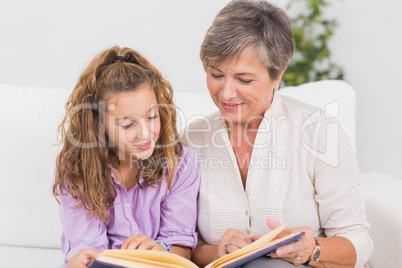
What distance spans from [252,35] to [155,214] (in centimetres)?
70

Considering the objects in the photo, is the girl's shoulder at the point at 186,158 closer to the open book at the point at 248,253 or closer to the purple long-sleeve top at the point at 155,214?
the purple long-sleeve top at the point at 155,214

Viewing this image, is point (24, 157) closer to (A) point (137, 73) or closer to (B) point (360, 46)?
(A) point (137, 73)

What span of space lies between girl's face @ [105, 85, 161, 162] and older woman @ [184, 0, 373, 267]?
0.23 metres

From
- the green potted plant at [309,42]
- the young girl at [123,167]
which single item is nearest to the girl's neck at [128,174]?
the young girl at [123,167]

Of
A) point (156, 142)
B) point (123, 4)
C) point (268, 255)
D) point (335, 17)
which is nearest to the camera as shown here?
point (268, 255)

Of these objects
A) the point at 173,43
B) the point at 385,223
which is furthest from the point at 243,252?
the point at 173,43

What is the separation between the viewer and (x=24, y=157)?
2.16m

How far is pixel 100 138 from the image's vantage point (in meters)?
1.75

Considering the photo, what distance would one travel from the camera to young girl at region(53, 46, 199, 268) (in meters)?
1.65

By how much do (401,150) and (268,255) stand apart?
2420mm

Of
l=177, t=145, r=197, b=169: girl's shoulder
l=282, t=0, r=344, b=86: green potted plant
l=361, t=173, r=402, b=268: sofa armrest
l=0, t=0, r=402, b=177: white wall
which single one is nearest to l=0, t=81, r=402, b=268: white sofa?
l=361, t=173, r=402, b=268: sofa armrest

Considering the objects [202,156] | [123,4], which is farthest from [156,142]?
[123,4]

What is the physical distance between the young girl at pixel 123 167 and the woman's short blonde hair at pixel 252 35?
239mm

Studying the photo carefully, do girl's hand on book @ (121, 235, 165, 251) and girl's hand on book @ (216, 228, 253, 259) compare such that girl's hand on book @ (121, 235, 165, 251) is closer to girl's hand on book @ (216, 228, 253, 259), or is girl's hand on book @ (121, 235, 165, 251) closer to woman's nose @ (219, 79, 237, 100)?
girl's hand on book @ (216, 228, 253, 259)
